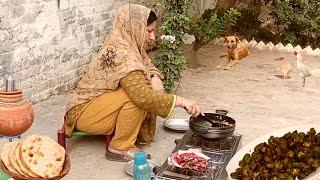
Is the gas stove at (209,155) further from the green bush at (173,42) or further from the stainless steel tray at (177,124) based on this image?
the green bush at (173,42)

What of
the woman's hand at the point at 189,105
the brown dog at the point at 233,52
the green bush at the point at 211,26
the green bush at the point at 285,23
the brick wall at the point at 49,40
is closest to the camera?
the woman's hand at the point at 189,105

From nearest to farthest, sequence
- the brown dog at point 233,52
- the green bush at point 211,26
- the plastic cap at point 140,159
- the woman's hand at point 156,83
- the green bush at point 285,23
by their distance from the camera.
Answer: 1. the plastic cap at point 140,159
2. the woman's hand at point 156,83
3. the green bush at point 211,26
4. the brown dog at point 233,52
5. the green bush at point 285,23

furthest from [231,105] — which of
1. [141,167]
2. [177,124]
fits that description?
[141,167]

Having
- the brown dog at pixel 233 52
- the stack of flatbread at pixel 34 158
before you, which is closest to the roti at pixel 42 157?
the stack of flatbread at pixel 34 158

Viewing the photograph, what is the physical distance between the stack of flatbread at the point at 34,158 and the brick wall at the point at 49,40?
3190 mm

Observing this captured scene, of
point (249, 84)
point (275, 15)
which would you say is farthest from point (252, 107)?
point (275, 15)

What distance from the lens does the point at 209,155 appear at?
4.64 meters

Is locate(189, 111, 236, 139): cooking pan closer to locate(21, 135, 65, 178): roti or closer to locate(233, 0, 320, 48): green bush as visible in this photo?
locate(21, 135, 65, 178): roti

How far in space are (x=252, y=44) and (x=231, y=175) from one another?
21.2 feet

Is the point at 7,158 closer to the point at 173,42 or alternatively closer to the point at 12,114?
the point at 12,114

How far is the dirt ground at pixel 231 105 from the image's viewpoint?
5.03m

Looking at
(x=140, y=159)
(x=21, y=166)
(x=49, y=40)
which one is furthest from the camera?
(x=49, y=40)

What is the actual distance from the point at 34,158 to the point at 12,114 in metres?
0.69

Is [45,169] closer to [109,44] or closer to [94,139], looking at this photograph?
[109,44]
